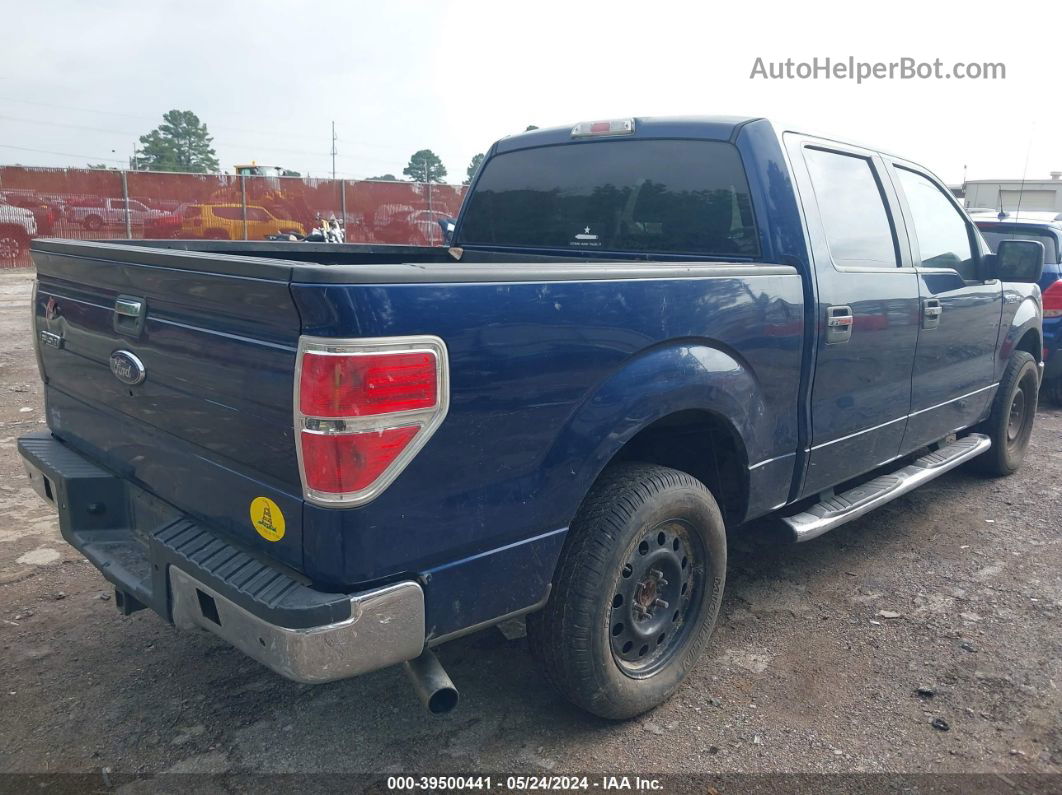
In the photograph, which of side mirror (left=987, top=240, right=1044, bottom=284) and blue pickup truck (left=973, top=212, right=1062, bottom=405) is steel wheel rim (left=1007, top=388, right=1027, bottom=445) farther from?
blue pickup truck (left=973, top=212, right=1062, bottom=405)

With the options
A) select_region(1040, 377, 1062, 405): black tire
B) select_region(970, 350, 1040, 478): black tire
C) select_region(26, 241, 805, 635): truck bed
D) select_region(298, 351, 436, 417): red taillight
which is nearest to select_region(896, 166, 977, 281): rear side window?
select_region(970, 350, 1040, 478): black tire

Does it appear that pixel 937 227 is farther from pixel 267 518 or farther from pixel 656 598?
pixel 267 518

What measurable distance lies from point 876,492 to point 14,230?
2285 cm

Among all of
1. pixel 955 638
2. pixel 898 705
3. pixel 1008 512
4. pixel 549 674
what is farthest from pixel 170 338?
pixel 1008 512

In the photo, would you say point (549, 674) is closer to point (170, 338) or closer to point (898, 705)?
point (898, 705)

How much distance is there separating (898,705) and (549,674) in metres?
1.30

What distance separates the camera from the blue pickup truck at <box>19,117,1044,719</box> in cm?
205

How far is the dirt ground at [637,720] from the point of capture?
269 centimetres

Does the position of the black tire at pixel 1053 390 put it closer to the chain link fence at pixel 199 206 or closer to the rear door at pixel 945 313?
the rear door at pixel 945 313

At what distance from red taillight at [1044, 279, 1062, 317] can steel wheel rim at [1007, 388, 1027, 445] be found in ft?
7.33

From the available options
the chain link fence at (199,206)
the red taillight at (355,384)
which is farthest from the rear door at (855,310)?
the chain link fence at (199,206)

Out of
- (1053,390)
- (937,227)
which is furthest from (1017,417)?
(1053,390)

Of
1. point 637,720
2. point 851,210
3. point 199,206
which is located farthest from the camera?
point 199,206

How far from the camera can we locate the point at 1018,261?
4629mm
